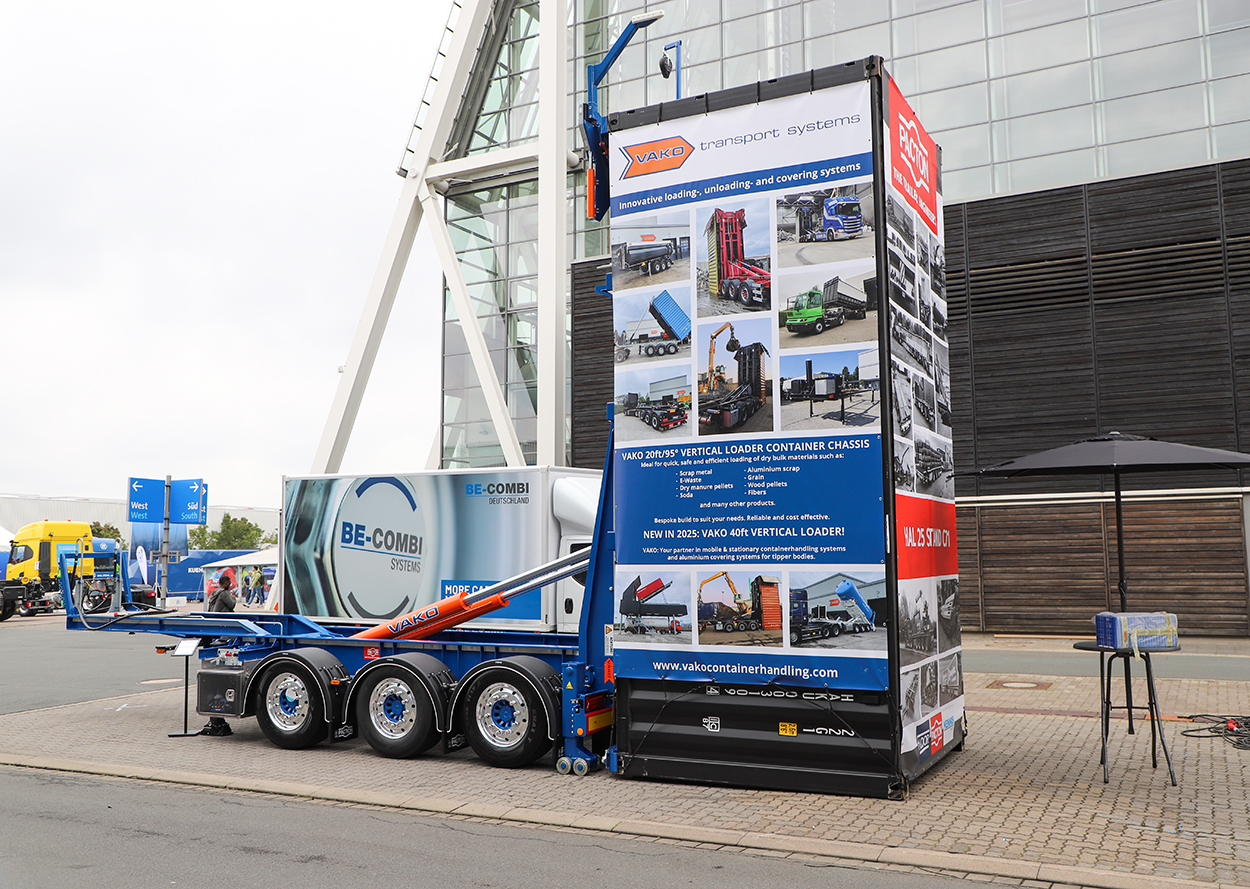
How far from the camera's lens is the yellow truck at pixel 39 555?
40812 millimetres

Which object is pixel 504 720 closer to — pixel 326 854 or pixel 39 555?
pixel 326 854

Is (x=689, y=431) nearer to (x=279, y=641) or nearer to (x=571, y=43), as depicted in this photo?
(x=279, y=641)

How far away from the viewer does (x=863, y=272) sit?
8109 millimetres

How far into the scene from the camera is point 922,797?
26.3 ft

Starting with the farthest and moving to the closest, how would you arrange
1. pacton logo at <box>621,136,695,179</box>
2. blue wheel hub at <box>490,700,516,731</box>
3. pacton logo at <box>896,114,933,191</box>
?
1. blue wheel hub at <box>490,700,516,731</box>
2. pacton logo at <box>621,136,695,179</box>
3. pacton logo at <box>896,114,933,191</box>

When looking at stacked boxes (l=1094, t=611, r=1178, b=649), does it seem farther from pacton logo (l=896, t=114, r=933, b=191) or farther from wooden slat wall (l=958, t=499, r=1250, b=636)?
wooden slat wall (l=958, t=499, r=1250, b=636)

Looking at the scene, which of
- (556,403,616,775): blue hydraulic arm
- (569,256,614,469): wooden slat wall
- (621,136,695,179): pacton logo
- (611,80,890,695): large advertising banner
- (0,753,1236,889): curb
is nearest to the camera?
(0,753,1236,889): curb

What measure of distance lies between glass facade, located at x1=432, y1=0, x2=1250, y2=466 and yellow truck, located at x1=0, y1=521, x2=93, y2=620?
2093cm

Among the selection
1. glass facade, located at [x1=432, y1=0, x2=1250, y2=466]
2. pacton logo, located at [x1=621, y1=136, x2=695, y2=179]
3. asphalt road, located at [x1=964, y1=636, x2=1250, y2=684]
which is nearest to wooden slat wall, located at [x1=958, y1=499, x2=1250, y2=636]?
asphalt road, located at [x1=964, y1=636, x2=1250, y2=684]

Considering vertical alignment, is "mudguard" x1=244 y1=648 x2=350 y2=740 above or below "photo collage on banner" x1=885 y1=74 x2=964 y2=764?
below

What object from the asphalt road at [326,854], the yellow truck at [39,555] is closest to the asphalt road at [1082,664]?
the asphalt road at [326,854]

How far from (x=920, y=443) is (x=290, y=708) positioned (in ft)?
21.5

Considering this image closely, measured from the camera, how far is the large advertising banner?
26.4ft

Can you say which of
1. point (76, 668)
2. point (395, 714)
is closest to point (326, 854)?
point (395, 714)
